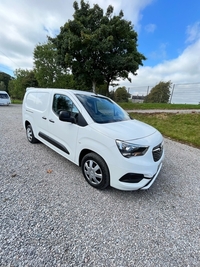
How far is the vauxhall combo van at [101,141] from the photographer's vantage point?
2098mm

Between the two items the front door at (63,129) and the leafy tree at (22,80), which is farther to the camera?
the leafy tree at (22,80)

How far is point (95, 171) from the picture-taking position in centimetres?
241

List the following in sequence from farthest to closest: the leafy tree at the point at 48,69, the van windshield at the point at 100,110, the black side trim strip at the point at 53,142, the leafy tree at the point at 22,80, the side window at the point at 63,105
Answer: the leafy tree at the point at 22,80
the leafy tree at the point at 48,69
the black side trim strip at the point at 53,142
the side window at the point at 63,105
the van windshield at the point at 100,110

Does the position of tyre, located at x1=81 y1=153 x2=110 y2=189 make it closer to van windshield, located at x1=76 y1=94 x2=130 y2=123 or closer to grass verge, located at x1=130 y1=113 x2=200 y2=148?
van windshield, located at x1=76 y1=94 x2=130 y2=123

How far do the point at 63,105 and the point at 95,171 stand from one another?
1620mm

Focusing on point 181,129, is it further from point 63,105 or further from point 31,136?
point 31,136

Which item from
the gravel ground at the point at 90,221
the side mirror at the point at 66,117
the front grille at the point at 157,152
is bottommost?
the gravel ground at the point at 90,221

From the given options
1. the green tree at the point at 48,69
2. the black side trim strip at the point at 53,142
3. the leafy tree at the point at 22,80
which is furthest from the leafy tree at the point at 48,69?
the black side trim strip at the point at 53,142

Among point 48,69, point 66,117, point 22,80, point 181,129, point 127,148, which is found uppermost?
point 48,69

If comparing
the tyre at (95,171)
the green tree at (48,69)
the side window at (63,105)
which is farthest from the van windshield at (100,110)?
the green tree at (48,69)

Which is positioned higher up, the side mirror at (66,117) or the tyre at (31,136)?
the side mirror at (66,117)

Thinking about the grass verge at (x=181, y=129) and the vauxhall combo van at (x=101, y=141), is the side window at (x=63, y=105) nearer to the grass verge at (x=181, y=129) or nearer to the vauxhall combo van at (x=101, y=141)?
the vauxhall combo van at (x=101, y=141)

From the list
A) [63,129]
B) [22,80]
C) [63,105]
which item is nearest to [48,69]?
[22,80]

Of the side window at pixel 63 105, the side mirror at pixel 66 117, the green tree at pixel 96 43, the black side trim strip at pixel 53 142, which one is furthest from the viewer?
the green tree at pixel 96 43
